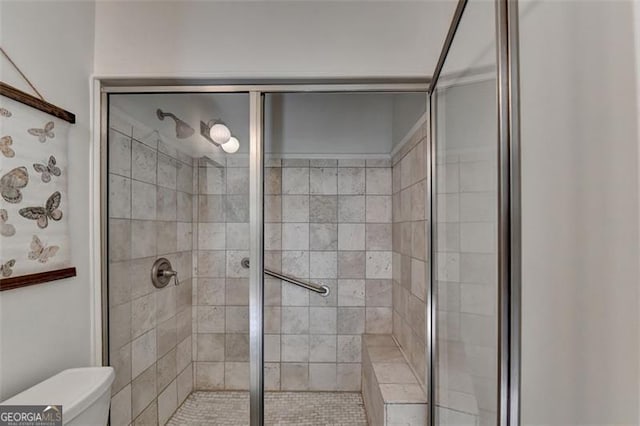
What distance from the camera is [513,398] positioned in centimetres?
62

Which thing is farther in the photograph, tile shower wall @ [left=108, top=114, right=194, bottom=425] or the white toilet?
tile shower wall @ [left=108, top=114, right=194, bottom=425]

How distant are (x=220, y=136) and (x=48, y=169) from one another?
25.0 inches

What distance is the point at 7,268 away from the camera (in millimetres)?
1085

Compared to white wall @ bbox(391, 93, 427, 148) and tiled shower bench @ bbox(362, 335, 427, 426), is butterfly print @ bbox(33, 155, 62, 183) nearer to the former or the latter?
white wall @ bbox(391, 93, 427, 148)

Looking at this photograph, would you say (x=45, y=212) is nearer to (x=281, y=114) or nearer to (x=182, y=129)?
(x=182, y=129)

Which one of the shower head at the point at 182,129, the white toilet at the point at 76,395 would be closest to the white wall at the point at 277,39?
the shower head at the point at 182,129

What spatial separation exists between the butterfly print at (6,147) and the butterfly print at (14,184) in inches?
2.0

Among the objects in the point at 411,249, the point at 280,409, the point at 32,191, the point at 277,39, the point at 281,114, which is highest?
the point at 277,39

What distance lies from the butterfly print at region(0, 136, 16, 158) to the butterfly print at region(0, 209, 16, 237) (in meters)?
0.18

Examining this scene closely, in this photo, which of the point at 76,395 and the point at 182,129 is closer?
the point at 76,395

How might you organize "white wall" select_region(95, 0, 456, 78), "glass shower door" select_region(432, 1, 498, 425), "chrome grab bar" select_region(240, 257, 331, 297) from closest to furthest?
1. "glass shower door" select_region(432, 1, 498, 425)
2. "white wall" select_region(95, 0, 456, 78)
3. "chrome grab bar" select_region(240, 257, 331, 297)

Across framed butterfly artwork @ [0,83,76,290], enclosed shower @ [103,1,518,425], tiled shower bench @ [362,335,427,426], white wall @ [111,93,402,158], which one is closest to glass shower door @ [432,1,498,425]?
enclosed shower @ [103,1,518,425]

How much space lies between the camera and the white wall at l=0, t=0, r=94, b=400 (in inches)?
44.3

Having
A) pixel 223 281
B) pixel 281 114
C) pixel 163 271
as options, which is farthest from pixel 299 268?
pixel 281 114
